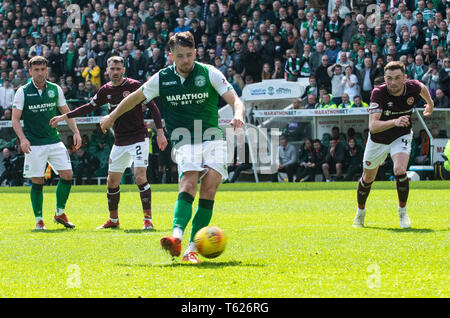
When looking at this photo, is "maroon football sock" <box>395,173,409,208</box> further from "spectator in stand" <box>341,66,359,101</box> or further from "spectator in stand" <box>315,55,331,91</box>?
"spectator in stand" <box>315,55,331,91</box>

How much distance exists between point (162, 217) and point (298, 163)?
32.6ft

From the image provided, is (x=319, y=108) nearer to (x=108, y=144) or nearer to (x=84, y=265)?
(x=108, y=144)

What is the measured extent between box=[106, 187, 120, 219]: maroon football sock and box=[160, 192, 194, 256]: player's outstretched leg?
4.08 meters

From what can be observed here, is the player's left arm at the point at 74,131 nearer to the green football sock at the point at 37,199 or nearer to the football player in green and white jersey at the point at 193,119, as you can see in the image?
the green football sock at the point at 37,199

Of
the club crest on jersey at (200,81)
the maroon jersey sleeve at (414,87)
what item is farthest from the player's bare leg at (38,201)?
the maroon jersey sleeve at (414,87)

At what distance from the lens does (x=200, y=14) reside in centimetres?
2666

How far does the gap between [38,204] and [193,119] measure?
4.65 m

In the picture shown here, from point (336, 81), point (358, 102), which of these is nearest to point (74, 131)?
point (358, 102)

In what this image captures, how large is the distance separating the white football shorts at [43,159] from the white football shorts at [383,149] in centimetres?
454

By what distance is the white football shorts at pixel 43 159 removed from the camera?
436 inches

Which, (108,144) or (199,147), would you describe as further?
(108,144)

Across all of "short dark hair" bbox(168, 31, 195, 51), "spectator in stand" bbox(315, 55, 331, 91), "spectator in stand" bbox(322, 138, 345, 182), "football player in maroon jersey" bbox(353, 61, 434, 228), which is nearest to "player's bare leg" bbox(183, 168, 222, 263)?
"short dark hair" bbox(168, 31, 195, 51)

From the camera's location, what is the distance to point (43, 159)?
11.1 metres

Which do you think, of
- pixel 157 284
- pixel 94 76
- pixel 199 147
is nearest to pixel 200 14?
pixel 94 76
